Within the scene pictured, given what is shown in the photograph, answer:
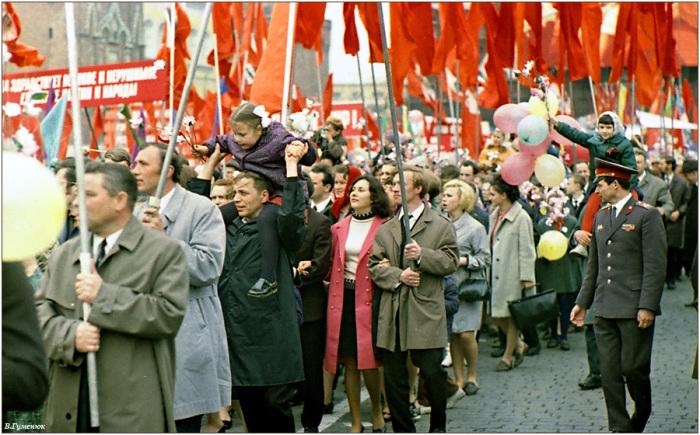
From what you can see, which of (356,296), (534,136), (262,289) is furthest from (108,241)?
(534,136)

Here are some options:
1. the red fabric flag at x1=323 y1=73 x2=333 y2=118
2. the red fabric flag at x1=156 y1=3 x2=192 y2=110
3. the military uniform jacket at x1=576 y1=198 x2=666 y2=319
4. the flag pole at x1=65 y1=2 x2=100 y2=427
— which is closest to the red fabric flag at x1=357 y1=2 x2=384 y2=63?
the red fabric flag at x1=323 y1=73 x2=333 y2=118

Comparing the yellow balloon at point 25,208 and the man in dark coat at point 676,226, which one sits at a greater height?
the yellow balloon at point 25,208

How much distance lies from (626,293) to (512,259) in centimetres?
423

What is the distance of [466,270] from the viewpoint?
1141 cm

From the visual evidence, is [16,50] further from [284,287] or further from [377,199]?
[284,287]

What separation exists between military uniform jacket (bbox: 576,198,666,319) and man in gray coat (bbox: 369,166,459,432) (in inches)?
41.9

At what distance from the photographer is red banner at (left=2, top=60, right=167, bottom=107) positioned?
43.9 feet

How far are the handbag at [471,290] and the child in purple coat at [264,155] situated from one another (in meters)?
4.07

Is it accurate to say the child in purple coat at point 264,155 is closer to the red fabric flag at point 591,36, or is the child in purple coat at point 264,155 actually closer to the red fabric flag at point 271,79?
the red fabric flag at point 271,79

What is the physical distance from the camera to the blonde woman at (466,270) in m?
11.2

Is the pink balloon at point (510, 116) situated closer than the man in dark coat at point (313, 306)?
No

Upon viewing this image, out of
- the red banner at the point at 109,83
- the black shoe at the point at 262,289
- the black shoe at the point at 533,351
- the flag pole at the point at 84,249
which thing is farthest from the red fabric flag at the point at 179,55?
the flag pole at the point at 84,249

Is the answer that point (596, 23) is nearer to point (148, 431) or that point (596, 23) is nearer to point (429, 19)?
point (429, 19)

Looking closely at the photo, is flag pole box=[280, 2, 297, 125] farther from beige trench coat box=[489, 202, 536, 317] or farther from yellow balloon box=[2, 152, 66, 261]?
yellow balloon box=[2, 152, 66, 261]
